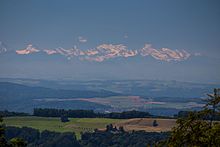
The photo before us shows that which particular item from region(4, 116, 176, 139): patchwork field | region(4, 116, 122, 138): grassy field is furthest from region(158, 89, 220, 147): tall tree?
region(4, 116, 122, 138): grassy field

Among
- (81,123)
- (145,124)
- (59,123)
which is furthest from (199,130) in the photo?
(81,123)

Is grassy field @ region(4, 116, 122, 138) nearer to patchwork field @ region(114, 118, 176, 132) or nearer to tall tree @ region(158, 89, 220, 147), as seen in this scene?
patchwork field @ region(114, 118, 176, 132)

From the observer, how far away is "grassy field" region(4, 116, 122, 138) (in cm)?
9511

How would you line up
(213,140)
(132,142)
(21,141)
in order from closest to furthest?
(213,140)
(21,141)
(132,142)

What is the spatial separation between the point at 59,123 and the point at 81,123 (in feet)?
17.4

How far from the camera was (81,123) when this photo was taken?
103875mm

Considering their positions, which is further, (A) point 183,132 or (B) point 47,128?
(B) point 47,128

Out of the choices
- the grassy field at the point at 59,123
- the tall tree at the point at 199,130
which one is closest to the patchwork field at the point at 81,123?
the grassy field at the point at 59,123

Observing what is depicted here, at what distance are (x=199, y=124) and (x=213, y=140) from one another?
134 centimetres

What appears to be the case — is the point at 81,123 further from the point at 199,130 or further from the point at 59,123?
the point at 199,130

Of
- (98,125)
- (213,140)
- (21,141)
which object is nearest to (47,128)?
(98,125)

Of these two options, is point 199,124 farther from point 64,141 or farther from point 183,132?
point 64,141

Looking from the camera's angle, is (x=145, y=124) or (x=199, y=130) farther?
(x=145, y=124)

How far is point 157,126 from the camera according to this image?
9344 centimetres
